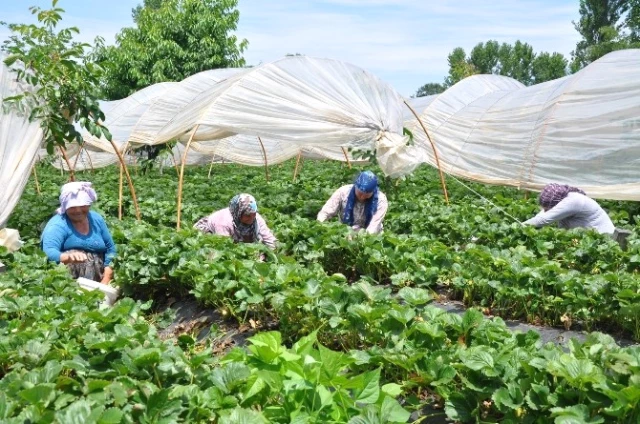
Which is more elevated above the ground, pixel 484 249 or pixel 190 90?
pixel 190 90

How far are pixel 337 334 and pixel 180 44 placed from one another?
20.9m

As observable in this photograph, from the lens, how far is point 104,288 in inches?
220

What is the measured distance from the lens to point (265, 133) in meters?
8.97

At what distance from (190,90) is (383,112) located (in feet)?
26.8

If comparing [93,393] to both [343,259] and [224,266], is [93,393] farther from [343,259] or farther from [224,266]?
[343,259]

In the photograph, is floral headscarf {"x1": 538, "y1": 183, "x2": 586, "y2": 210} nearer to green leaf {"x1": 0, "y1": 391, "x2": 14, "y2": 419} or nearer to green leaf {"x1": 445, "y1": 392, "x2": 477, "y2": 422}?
green leaf {"x1": 445, "y1": 392, "x2": 477, "y2": 422}

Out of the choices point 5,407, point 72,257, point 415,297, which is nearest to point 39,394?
point 5,407

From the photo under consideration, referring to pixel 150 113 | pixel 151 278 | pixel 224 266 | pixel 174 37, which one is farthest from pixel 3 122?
pixel 174 37

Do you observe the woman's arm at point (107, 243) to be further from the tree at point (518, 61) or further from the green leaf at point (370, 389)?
the tree at point (518, 61)

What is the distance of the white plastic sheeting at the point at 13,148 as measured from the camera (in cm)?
700

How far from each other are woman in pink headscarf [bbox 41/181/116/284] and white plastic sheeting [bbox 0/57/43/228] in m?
1.26

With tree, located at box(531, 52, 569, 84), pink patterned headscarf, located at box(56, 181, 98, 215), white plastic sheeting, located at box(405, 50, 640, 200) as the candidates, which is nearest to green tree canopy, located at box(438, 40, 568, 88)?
tree, located at box(531, 52, 569, 84)

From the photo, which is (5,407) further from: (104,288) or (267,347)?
(104,288)

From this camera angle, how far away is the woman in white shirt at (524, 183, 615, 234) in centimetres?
730
